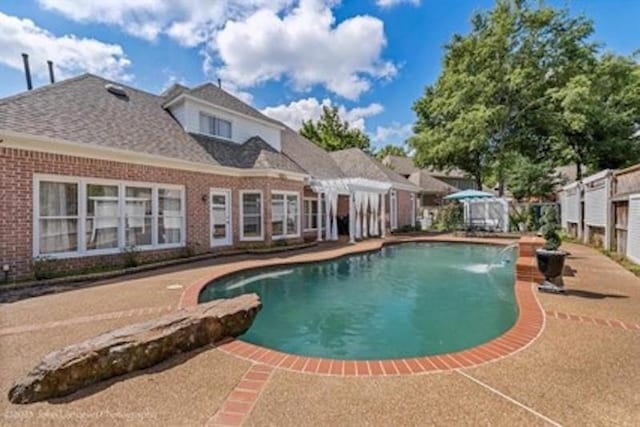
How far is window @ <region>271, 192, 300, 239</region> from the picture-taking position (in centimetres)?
1520

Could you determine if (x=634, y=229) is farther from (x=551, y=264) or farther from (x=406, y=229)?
(x=406, y=229)

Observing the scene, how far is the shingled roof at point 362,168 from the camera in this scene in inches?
931

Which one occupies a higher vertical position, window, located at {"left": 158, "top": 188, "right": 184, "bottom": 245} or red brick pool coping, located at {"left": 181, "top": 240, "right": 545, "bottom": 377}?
window, located at {"left": 158, "top": 188, "right": 184, "bottom": 245}

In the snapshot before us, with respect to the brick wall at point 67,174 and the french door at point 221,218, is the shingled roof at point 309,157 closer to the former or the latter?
the french door at point 221,218

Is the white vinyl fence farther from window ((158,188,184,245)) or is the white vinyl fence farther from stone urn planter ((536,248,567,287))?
window ((158,188,184,245))

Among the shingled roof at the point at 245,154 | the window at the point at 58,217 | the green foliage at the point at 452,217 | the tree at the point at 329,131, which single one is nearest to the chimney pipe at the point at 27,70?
the shingled roof at the point at 245,154

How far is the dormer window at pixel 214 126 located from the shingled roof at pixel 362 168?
10568mm

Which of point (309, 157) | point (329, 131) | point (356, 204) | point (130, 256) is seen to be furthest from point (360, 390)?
point (329, 131)

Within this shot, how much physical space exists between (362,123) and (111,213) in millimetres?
33318

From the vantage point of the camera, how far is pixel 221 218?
13992 mm

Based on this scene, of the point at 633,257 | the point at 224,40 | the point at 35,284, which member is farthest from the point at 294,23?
the point at 633,257

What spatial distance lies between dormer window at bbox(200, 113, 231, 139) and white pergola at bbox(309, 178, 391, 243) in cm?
489

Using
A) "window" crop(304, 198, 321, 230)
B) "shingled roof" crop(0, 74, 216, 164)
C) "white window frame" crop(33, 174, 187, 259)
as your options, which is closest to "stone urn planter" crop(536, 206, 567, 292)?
"white window frame" crop(33, 174, 187, 259)

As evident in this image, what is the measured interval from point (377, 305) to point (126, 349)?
539 cm
